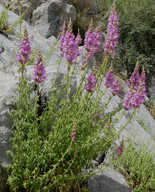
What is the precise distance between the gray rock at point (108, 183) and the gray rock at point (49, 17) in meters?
7.23

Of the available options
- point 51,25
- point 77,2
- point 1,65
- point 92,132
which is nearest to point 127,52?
point 51,25

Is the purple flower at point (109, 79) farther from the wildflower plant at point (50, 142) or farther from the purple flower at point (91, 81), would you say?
the purple flower at point (91, 81)

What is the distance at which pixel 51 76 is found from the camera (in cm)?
402

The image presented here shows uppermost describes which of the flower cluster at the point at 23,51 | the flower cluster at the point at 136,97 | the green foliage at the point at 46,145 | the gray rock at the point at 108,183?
the flower cluster at the point at 23,51

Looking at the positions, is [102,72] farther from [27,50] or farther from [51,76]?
[27,50]

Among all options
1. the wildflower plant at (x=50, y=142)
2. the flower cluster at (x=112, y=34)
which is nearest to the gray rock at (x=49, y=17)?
the flower cluster at (x=112, y=34)

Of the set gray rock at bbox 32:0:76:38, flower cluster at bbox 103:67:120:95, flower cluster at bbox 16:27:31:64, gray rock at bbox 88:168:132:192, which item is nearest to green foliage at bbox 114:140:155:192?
gray rock at bbox 88:168:132:192

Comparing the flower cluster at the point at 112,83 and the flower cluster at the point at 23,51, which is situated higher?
the flower cluster at the point at 23,51

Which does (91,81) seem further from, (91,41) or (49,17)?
(49,17)

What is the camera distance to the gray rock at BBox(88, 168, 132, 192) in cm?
404

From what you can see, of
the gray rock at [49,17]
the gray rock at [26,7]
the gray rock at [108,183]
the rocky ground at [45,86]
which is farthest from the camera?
the gray rock at [49,17]

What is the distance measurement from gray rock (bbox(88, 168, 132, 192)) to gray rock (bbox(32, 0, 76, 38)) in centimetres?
723

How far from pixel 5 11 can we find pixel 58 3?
4664 mm

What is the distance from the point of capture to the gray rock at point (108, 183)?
4.04 metres
